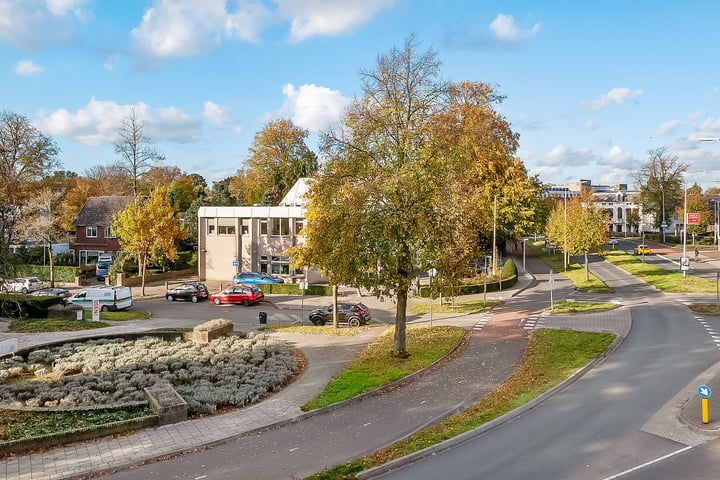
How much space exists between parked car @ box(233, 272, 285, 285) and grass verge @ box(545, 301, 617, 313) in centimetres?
2228

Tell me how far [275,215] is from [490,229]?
1898 centimetres

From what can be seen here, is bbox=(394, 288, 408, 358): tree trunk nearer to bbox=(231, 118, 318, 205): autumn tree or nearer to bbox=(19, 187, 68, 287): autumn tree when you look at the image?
bbox=(19, 187, 68, 287): autumn tree

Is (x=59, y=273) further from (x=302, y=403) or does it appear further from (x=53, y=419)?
(x=302, y=403)

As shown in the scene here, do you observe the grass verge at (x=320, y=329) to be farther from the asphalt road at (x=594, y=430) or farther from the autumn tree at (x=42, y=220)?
the autumn tree at (x=42, y=220)

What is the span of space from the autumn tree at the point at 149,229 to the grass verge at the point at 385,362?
2552 centimetres

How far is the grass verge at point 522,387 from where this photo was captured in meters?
11.6

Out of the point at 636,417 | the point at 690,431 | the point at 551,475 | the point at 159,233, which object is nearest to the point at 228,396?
the point at 551,475

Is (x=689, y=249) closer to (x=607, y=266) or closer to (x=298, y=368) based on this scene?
(x=607, y=266)

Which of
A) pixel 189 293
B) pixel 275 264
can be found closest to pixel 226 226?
pixel 275 264

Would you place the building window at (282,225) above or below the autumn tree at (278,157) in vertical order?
below

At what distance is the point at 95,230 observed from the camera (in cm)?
5866

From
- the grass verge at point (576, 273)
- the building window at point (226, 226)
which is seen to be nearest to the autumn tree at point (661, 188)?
the grass verge at point (576, 273)

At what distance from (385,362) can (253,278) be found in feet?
87.2

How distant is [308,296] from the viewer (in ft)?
136
